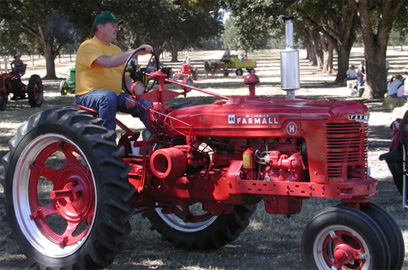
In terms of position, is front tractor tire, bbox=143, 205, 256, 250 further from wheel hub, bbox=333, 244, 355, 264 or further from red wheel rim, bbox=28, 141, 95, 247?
wheel hub, bbox=333, 244, 355, 264

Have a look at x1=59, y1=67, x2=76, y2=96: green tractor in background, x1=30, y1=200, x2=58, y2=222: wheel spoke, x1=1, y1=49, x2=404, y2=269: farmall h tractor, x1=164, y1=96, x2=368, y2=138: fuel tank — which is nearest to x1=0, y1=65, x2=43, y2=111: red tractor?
x1=59, y1=67, x2=76, y2=96: green tractor in background

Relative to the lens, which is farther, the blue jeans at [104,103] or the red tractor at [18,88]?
the red tractor at [18,88]

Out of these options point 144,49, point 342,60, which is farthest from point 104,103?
point 342,60

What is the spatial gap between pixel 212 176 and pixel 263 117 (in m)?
0.70

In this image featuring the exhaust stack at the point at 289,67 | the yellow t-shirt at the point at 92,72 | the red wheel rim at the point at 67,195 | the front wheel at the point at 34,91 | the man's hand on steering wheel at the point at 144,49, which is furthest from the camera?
the front wheel at the point at 34,91

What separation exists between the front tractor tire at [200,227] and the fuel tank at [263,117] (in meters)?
1.00

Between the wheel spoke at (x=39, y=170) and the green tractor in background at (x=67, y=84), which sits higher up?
the green tractor in background at (x=67, y=84)

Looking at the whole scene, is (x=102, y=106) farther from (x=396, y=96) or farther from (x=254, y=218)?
(x=396, y=96)

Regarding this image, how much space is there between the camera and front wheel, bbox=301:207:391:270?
12.6 ft

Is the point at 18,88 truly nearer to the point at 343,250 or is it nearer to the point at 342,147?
the point at 342,147

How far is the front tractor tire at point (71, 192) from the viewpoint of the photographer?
4336 millimetres

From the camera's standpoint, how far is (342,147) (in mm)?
4145

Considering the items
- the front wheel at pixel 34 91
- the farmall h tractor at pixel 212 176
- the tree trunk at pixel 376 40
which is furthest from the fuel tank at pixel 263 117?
the tree trunk at pixel 376 40

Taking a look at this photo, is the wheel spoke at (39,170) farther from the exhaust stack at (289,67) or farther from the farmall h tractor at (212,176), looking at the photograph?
the exhaust stack at (289,67)
